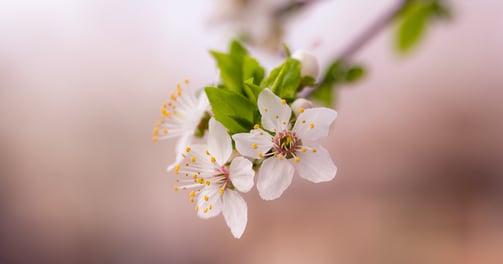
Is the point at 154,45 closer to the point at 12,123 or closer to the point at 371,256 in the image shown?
the point at 12,123

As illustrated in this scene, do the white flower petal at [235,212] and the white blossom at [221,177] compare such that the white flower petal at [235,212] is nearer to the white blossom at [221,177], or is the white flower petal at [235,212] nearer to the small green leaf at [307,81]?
the white blossom at [221,177]

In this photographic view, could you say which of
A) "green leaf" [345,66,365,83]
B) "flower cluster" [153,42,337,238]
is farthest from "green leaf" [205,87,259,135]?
"green leaf" [345,66,365,83]

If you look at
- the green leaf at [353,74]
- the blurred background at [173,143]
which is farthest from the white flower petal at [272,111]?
the blurred background at [173,143]

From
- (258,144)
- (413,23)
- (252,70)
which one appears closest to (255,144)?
(258,144)

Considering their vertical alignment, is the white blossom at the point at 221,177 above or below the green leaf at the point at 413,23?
below

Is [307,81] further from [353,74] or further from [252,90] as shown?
[353,74]

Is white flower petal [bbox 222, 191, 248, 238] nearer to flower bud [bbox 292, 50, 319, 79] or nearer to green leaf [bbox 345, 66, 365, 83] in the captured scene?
flower bud [bbox 292, 50, 319, 79]
